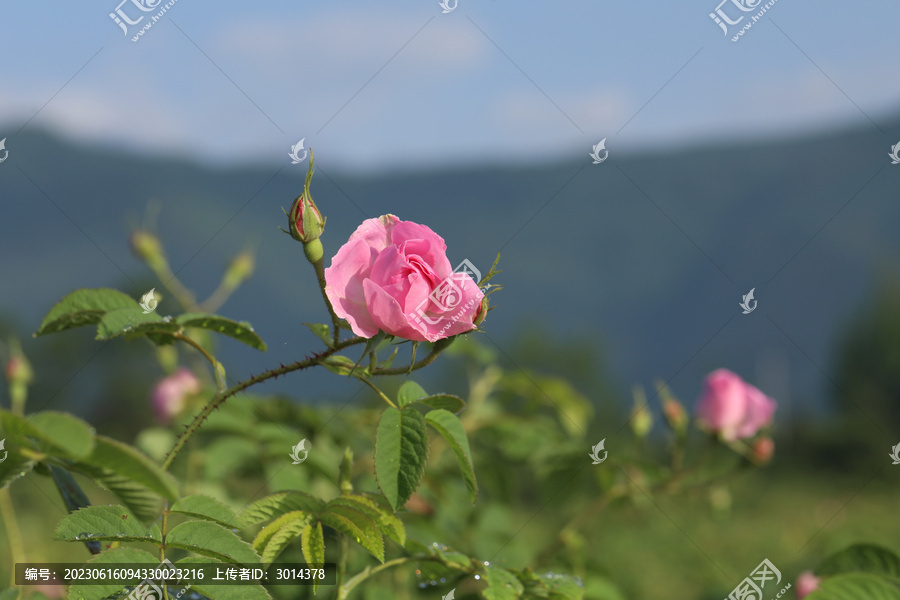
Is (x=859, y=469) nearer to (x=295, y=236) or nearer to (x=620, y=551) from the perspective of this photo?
(x=620, y=551)

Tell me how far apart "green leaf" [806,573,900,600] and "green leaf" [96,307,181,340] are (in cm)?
76

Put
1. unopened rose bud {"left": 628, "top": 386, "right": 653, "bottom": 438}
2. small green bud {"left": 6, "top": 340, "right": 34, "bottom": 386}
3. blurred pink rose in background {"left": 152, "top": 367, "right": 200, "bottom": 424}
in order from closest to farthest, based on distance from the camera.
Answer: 1. small green bud {"left": 6, "top": 340, "right": 34, "bottom": 386}
2. unopened rose bud {"left": 628, "top": 386, "right": 653, "bottom": 438}
3. blurred pink rose in background {"left": 152, "top": 367, "right": 200, "bottom": 424}

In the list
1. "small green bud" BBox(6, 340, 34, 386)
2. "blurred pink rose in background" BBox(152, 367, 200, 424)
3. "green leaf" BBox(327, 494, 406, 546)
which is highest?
"blurred pink rose in background" BBox(152, 367, 200, 424)

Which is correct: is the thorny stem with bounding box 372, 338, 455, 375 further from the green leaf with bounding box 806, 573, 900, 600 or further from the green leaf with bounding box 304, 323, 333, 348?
the green leaf with bounding box 806, 573, 900, 600

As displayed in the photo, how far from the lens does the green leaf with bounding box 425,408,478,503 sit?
2.06ft

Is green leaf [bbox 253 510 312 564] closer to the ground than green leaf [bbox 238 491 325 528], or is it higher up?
closer to the ground

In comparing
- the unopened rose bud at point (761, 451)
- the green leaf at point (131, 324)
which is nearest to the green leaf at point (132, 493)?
the green leaf at point (131, 324)

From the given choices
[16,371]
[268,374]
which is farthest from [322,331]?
[16,371]

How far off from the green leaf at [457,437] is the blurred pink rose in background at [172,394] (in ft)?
4.36

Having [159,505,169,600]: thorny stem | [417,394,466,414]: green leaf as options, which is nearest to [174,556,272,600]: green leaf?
[159,505,169,600]: thorny stem

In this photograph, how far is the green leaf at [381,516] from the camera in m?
0.67

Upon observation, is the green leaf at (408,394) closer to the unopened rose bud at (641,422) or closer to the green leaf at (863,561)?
the green leaf at (863,561)

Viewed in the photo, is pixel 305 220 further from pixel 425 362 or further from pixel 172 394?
pixel 172 394

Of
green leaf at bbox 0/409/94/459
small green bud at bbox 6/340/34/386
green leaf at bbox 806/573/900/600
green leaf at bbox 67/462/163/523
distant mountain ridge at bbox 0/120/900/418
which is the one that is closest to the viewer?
green leaf at bbox 0/409/94/459
